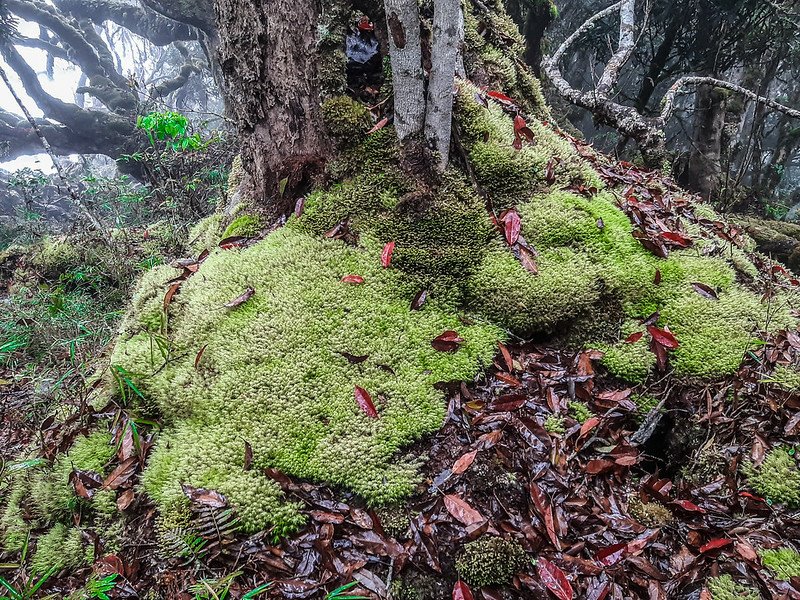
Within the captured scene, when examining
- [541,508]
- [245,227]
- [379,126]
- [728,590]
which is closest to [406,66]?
[379,126]

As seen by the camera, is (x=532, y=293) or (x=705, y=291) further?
(x=705, y=291)

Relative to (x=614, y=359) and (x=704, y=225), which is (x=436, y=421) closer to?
(x=614, y=359)

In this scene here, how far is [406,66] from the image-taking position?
2.55m

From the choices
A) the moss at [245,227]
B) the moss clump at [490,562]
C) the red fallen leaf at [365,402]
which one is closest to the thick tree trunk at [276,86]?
the moss at [245,227]

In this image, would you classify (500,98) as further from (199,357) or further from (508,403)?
(199,357)

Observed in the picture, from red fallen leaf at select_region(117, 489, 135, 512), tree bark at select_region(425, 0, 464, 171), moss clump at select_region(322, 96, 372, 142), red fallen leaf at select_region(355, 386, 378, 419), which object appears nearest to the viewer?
red fallen leaf at select_region(117, 489, 135, 512)

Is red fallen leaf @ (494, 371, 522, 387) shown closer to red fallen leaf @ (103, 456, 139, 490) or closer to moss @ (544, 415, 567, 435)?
moss @ (544, 415, 567, 435)

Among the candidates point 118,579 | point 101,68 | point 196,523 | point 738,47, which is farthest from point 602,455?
point 101,68

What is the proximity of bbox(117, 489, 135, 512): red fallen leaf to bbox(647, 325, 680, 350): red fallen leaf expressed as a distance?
287 cm

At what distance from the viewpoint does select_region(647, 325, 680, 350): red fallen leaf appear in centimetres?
247

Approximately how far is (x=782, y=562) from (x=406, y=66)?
2.99 meters

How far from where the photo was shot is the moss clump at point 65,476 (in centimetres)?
199

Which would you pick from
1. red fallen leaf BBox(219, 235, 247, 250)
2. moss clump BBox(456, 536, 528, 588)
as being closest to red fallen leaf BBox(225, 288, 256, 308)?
red fallen leaf BBox(219, 235, 247, 250)

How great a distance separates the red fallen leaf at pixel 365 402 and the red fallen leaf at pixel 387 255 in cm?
83
